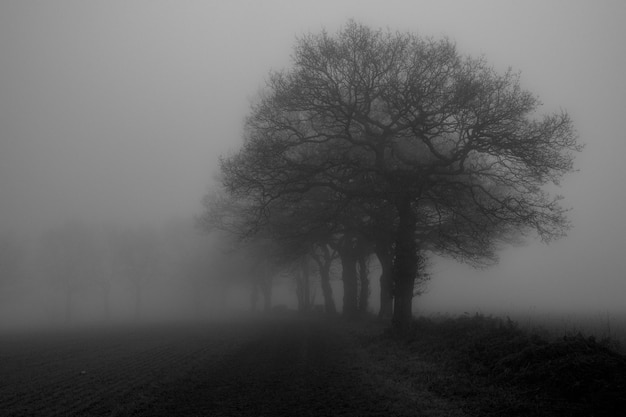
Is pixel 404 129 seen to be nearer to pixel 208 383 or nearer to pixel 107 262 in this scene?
pixel 208 383

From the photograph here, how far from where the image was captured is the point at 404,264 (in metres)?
23.2

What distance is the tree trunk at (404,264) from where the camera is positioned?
22.8 metres

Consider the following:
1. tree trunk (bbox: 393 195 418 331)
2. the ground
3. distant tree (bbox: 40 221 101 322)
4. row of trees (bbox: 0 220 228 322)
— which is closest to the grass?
the ground

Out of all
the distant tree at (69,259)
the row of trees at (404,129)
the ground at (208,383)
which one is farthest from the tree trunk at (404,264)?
the distant tree at (69,259)

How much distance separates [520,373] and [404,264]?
12525 millimetres

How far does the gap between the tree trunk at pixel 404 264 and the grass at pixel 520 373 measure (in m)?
6.09

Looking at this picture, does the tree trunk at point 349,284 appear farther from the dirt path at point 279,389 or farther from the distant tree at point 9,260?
the distant tree at point 9,260

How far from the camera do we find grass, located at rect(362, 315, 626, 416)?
8.60 m

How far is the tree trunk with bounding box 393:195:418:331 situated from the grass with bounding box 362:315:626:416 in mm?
6092

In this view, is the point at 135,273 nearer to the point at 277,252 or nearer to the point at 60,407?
the point at 277,252

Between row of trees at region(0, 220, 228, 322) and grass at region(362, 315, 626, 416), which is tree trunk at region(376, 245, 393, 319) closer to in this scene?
grass at region(362, 315, 626, 416)

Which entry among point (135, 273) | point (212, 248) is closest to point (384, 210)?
point (212, 248)

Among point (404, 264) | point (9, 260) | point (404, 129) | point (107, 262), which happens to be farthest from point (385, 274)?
point (107, 262)

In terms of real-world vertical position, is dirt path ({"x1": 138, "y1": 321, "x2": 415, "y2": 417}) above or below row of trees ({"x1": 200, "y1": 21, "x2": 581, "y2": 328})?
below
